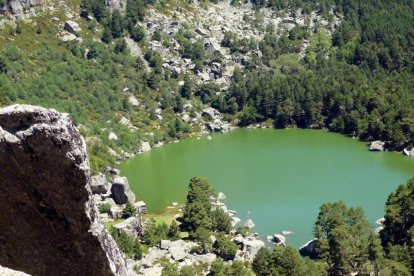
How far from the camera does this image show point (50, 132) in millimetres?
10602

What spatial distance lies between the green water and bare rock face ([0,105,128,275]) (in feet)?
154

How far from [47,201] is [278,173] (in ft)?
241

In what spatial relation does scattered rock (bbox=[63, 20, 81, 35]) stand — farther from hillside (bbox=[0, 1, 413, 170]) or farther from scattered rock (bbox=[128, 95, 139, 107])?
scattered rock (bbox=[128, 95, 139, 107])

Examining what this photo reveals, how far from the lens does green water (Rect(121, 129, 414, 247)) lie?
67312 millimetres

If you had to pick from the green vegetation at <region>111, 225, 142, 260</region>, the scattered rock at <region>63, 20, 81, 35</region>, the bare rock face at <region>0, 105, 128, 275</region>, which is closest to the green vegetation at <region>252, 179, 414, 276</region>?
the green vegetation at <region>111, 225, 142, 260</region>

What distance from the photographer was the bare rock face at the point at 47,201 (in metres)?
10.8

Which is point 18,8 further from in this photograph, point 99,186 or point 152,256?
point 152,256

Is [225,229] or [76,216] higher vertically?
[76,216]

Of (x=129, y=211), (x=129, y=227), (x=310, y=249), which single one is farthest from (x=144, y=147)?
(x=310, y=249)

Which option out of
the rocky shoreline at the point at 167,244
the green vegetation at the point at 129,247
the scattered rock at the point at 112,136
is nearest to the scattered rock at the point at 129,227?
the rocky shoreline at the point at 167,244

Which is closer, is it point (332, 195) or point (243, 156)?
point (332, 195)

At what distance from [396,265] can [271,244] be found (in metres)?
17.0

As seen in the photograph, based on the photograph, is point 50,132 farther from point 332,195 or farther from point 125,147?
point 125,147

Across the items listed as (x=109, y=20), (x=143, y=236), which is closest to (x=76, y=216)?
(x=143, y=236)
